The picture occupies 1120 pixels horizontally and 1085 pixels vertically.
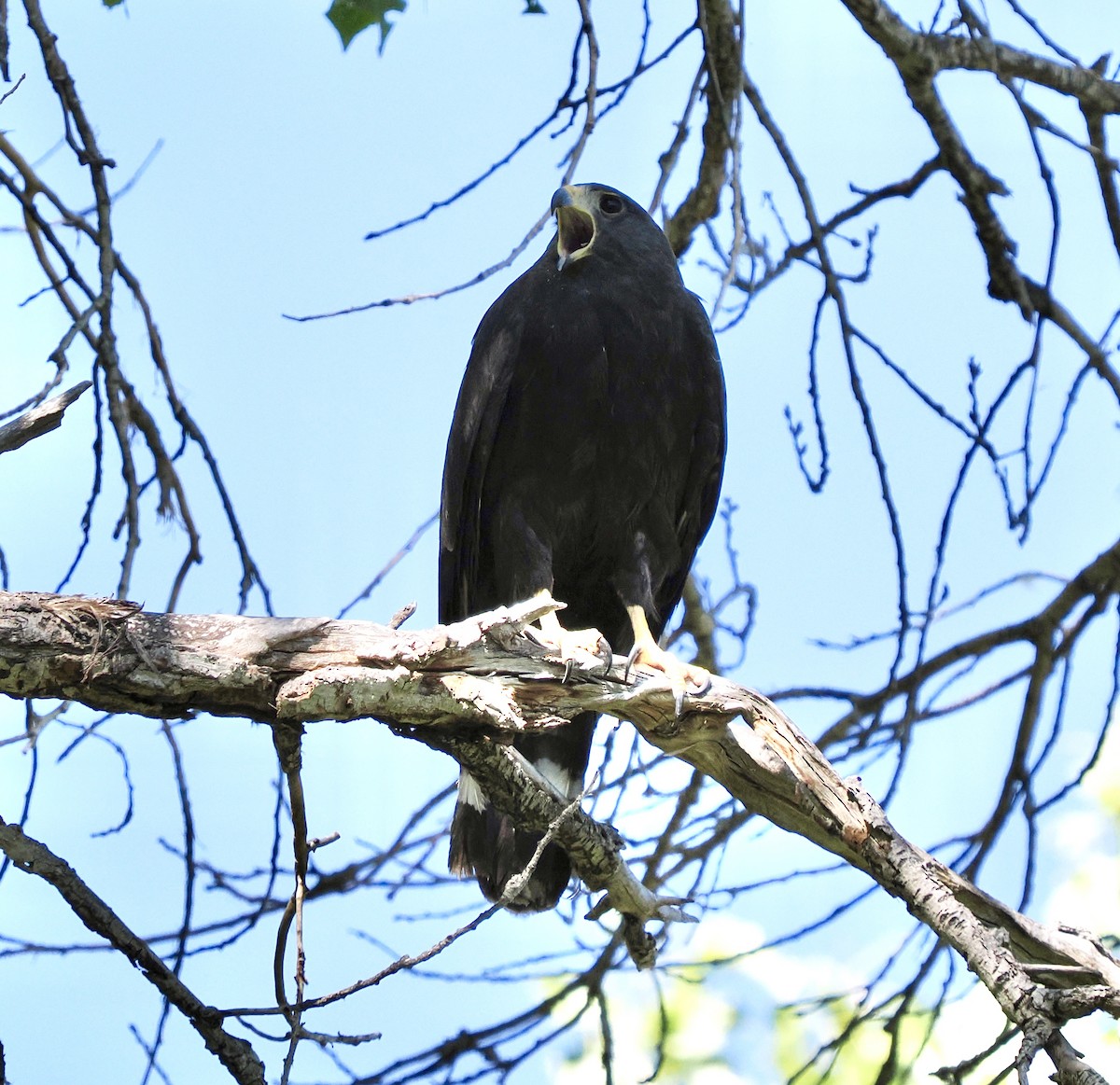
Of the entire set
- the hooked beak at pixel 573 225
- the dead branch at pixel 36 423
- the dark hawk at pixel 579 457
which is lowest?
the dead branch at pixel 36 423

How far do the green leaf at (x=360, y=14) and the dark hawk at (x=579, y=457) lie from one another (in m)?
1.14

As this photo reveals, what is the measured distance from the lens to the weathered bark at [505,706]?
228cm

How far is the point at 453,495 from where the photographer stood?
3838 millimetres

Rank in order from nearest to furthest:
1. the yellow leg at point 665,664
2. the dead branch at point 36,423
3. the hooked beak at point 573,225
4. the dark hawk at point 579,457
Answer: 1. the dead branch at point 36,423
2. the yellow leg at point 665,664
3. the dark hawk at point 579,457
4. the hooked beak at point 573,225

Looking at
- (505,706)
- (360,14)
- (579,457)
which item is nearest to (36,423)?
(505,706)

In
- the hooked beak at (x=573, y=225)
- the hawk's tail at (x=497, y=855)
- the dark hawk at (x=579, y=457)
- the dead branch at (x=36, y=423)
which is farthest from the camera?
the hooked beak at (x=573, y=225)

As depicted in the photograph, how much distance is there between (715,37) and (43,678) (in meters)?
2.87

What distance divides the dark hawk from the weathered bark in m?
0.80

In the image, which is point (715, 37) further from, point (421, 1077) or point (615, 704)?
point (421, 1077)

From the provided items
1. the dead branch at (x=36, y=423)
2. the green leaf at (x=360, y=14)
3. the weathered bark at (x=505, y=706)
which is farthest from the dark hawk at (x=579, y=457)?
the dead branch at (x=36, y=423)

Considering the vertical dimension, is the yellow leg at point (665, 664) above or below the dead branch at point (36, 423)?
below

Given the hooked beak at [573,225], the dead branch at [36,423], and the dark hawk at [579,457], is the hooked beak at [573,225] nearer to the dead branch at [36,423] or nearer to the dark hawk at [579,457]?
the dark hawk at [579,457]

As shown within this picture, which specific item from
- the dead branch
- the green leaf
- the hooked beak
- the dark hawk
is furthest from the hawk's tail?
the green leaf

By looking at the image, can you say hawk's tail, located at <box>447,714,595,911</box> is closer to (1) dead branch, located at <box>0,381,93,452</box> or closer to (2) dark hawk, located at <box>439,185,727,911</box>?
(2) dark hawk, located at <box>439,185,727,911</box>
